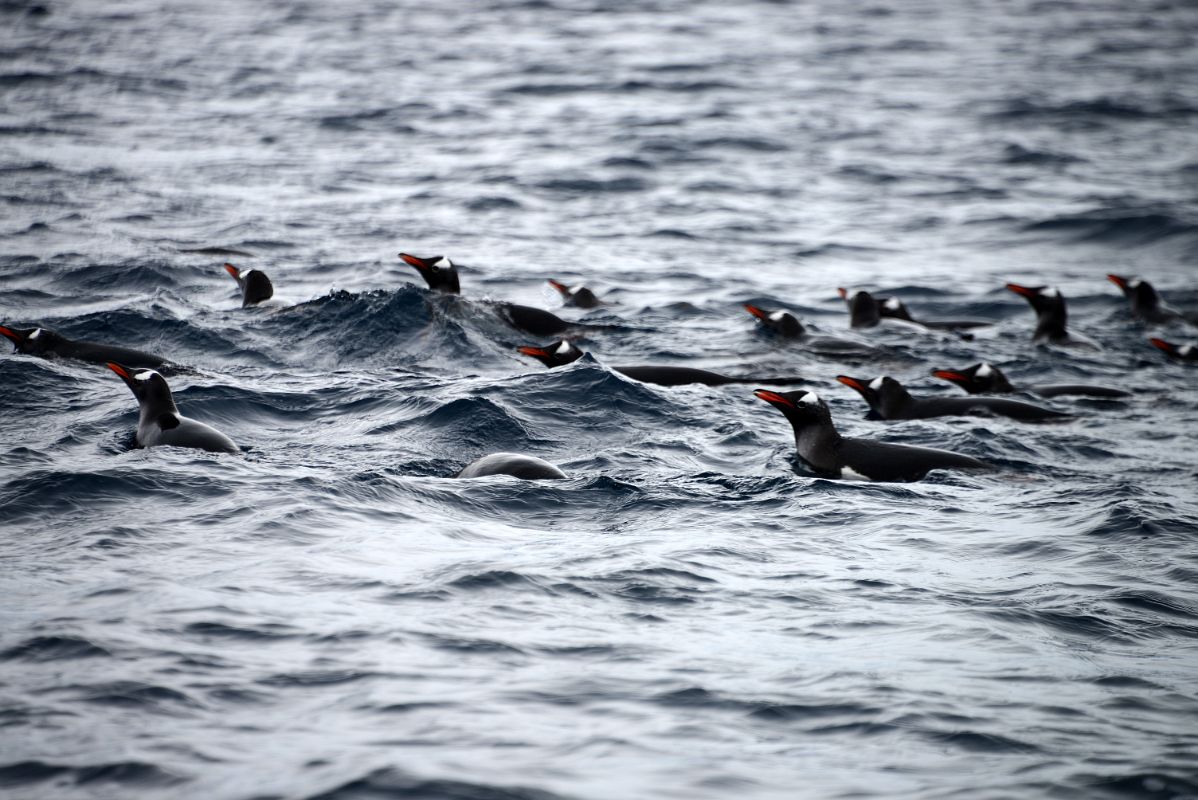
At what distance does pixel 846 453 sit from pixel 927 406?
203 centimetres

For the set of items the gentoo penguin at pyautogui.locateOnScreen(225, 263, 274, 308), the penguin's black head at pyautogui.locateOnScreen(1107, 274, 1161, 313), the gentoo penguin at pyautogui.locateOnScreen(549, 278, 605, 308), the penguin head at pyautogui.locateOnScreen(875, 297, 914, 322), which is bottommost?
the penguin's black head at pyautogui.locateOnScreen(1107, 274, 1161, 313)

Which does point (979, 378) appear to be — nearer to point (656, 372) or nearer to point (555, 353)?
point (656, 372)

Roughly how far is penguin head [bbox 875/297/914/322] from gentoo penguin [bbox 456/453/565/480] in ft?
25.1

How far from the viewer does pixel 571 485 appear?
955 cm

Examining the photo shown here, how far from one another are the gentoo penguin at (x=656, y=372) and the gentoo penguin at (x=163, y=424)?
13.3 ft

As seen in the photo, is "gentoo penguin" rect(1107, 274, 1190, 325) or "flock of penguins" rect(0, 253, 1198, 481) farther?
"gentoo penguin" rect(1107, 274, 1190, 325)

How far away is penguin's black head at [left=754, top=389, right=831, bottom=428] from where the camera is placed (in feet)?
37.0

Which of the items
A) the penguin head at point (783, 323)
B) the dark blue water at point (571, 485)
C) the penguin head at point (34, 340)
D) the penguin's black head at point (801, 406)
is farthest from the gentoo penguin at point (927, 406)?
the penguin head at point (34, 340)

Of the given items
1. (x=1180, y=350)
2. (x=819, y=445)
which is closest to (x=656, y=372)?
(x=819, y=445)

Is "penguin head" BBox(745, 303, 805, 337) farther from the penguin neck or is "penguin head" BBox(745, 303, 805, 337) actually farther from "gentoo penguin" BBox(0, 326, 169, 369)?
"gentoo penguin" BBox(0, 326, 169, 369)

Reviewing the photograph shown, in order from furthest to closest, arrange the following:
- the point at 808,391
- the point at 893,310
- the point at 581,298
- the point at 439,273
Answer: the point at 893,310 → the point at 581,298 → the point at 439,273 → the point at 808,391

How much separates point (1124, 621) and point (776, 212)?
15782mm


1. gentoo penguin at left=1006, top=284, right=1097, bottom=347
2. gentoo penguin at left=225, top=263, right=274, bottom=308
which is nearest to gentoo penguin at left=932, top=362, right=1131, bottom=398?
gentoo penguin at left=1006, top=284, right=1097, bottom=347

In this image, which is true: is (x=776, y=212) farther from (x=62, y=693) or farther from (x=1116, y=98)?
(x=62, y=693)
